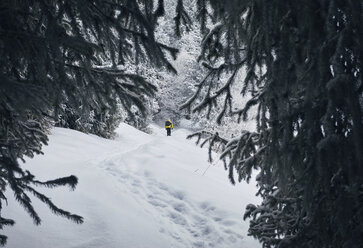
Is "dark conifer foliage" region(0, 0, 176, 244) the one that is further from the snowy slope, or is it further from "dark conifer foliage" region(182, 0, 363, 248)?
the snowy slope

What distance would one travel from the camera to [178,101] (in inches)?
1273

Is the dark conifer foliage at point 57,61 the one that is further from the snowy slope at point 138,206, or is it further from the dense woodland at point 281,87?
the snowy slope at point 138,206

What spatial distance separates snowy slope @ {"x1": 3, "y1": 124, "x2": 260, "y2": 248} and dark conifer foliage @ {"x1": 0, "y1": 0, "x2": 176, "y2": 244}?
1.52 meters

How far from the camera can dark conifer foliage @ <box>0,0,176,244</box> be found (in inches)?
88.3

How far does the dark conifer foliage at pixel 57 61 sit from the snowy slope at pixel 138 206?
152cm

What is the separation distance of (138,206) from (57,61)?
4.46 m

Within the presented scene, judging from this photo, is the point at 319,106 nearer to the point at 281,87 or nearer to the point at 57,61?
the point at 281,87

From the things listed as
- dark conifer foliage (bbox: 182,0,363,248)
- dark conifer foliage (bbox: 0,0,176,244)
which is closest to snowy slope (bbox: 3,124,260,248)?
dark conifer foliage (bbox: 0,0,176,244)

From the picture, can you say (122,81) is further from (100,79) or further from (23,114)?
(23,114)

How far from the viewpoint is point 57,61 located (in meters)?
2.55

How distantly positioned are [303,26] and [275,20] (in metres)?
0.18

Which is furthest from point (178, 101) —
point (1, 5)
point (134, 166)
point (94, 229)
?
point (1, 5)

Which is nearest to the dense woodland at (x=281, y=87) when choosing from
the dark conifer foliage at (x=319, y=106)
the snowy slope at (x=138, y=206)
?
the dark conifer foliage at (x=319, y=106)

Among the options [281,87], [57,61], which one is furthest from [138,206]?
[281,87]
